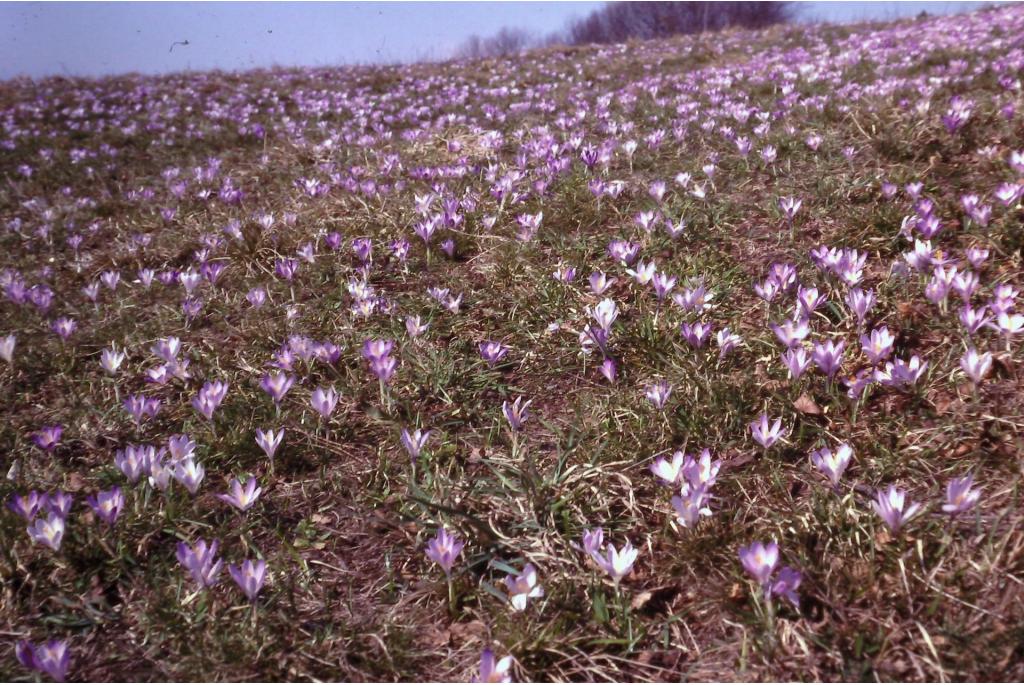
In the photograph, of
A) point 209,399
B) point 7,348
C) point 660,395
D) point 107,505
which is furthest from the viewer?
point 7,348

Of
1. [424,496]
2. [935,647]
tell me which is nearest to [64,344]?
[424,496]

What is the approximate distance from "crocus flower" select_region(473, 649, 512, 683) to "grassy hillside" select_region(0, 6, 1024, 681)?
66 mm

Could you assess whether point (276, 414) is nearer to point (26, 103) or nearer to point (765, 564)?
point (765, 564)

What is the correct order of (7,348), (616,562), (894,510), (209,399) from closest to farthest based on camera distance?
(894,510)
(616,562)
(209,399)
(7,348)

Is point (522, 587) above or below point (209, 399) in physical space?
below

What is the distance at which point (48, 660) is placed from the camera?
1624 mm

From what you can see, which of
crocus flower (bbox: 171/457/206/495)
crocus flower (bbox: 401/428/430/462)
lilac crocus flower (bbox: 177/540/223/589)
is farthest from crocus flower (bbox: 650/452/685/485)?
crocus flower (bbox: 171/457/206/495)

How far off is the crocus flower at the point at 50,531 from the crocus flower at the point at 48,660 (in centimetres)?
36

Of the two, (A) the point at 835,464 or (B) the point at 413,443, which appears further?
(B) the point at 413,443

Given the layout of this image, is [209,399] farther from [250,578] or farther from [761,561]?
[761,561]

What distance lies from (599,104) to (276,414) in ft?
22.1

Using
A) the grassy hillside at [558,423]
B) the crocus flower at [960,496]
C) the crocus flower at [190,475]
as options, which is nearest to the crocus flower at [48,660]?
the grassy hillside at [558,423]

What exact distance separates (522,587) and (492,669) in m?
0.26

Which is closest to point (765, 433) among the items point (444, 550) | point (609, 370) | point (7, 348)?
point (609, 370)
